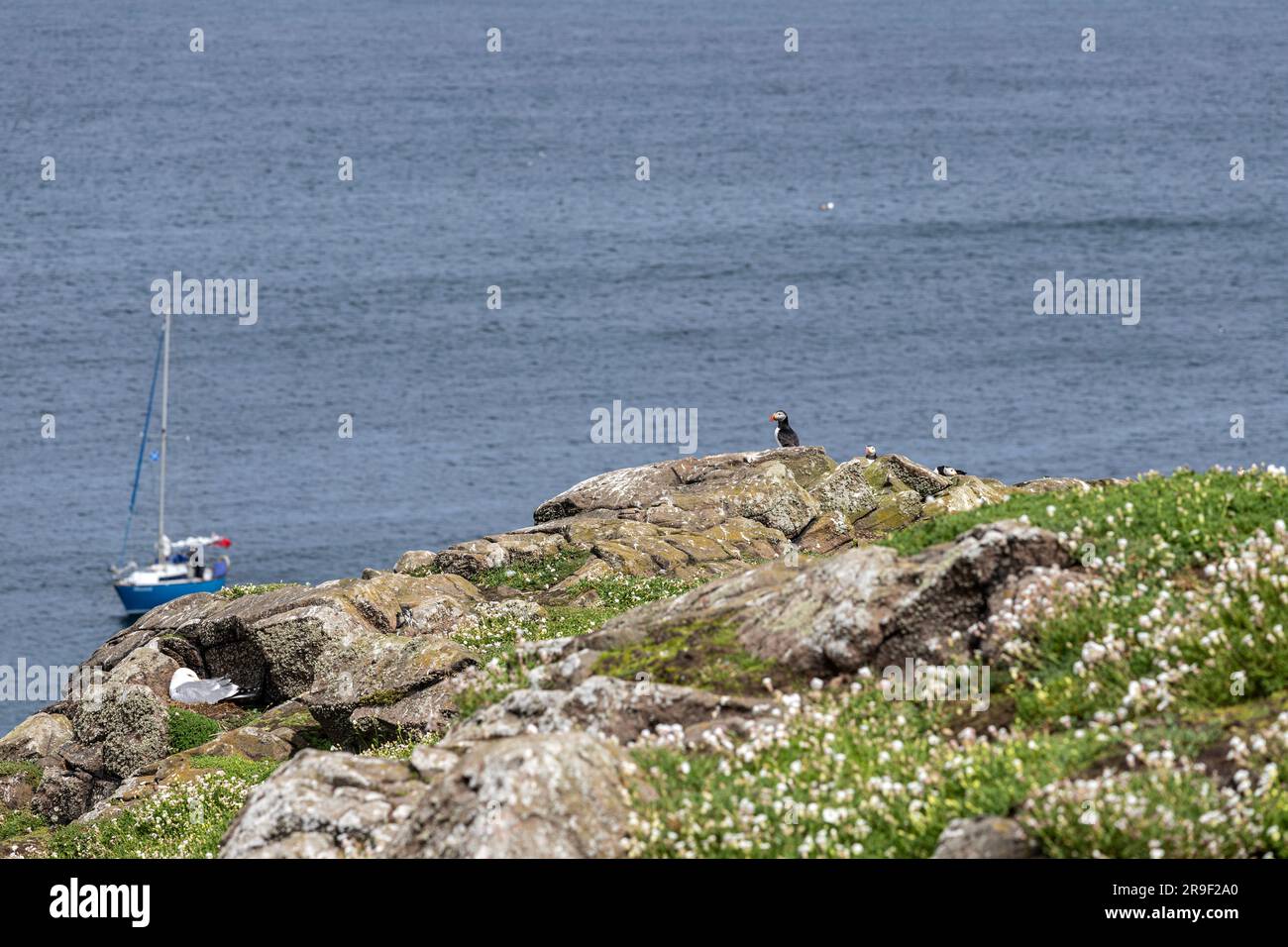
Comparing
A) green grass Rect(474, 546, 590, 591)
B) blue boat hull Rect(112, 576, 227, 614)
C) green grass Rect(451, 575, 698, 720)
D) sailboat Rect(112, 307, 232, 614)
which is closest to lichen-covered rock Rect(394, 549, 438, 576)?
green grass Rect(474, 546, 590, 591)

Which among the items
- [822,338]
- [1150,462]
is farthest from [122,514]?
[1150,462]

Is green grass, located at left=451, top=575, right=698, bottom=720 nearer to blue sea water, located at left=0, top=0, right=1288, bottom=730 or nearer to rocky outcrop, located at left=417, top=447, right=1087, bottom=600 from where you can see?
rocky outcrop, located at left=417, top=447, right=1087, bottom=600

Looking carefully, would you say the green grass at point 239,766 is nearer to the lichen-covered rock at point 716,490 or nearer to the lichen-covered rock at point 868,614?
the lichen-covered rock at point 868,614

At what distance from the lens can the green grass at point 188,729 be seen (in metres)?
31.4

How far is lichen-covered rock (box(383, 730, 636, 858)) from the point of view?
551 inches

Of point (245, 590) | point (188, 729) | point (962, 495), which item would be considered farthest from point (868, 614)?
point (245, 590)

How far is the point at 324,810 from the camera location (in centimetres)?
1584

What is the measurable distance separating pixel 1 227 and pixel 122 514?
74.0 metres

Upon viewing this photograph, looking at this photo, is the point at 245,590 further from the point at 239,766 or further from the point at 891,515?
the point at 891,515

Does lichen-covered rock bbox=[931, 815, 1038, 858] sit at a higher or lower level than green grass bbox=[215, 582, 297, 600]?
higher

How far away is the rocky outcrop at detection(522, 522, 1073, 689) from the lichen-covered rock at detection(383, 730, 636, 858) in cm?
334
